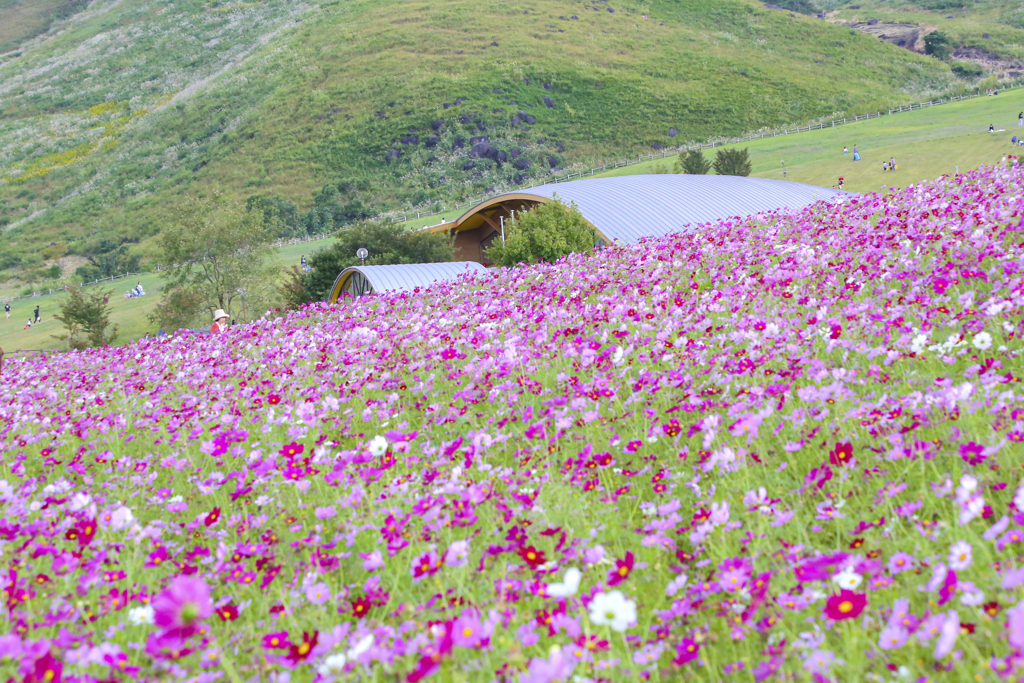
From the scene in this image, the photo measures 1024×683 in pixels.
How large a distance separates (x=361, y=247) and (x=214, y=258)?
1048 cm

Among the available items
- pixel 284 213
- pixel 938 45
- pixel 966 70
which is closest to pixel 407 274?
pixel 284 213

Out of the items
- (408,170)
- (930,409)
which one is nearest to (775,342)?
(930,409)

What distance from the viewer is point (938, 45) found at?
5635 inches

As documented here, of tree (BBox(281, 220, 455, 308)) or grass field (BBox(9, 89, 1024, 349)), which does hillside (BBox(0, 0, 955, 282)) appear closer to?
grass field (BBox(9, 89, 1024, 349))

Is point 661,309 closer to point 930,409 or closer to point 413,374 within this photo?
point 413,374

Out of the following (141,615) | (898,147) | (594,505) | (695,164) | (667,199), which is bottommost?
(898,147)

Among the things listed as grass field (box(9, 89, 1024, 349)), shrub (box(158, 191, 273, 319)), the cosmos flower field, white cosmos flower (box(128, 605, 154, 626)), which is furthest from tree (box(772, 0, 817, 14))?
white cosmos flower (box(128, 605, 154, 626))

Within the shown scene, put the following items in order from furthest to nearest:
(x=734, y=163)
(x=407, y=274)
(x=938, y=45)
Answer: (x=938, y=45)
(x=734, y=163)
(x=407, y=274)

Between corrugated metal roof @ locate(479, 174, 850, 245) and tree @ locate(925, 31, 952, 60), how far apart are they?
137 meters

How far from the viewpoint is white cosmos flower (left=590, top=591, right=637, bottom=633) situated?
2.11m

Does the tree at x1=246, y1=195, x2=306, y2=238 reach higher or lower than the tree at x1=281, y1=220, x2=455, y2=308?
lower

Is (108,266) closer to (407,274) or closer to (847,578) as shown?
(407,274)

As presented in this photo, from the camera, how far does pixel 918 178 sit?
49.7 m

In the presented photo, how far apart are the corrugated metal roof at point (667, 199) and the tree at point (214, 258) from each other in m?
19.1
